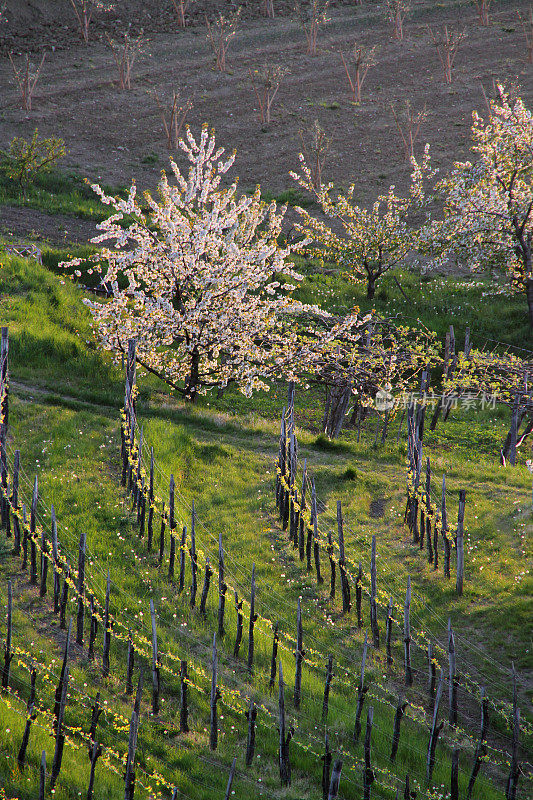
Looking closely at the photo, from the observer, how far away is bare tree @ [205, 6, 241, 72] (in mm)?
45969

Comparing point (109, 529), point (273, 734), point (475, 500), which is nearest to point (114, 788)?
point (273, 734)

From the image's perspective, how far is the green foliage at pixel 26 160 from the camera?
29.4 m

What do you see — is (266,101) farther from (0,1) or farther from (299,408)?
(299,408)

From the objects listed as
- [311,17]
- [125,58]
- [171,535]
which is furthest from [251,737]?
[311,17]

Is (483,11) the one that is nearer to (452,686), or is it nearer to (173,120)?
(173,120)

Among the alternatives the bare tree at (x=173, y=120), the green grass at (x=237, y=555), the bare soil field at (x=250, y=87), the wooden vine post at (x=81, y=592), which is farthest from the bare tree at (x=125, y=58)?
the wooden vine post at (x=81, y=592)

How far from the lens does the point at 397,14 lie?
163 ft

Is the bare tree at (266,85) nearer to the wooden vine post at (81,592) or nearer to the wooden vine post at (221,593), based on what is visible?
the wooden vine post at (221,593)

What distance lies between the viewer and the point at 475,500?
45.8 ft

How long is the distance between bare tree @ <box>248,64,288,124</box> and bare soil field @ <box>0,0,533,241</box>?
24.3 inches

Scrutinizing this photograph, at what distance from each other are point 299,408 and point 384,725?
11.9 m

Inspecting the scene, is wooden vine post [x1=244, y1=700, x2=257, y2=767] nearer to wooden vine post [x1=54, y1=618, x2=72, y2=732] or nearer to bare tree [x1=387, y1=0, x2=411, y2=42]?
wooden vine post [x1=54, y1=618, x2=72, y2=732]

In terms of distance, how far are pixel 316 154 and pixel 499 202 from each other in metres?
12.3

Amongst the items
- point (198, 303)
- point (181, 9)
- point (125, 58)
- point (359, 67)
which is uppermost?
point (181, 9)
